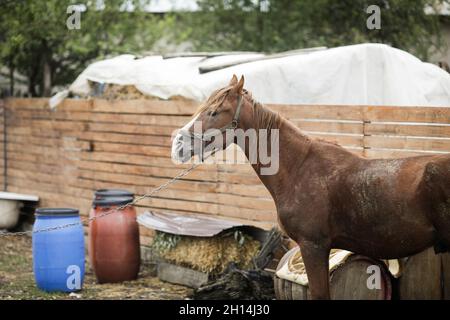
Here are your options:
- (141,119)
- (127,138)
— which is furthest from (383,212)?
(127,138)

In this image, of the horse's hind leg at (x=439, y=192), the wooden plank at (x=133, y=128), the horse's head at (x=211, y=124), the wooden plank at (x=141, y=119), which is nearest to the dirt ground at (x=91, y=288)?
the wooden plank at (x=133, y=128)

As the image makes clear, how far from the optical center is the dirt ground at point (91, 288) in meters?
9.06

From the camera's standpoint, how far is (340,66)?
1016cm

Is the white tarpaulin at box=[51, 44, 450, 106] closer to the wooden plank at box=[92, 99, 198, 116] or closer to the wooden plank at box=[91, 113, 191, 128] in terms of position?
the wooden plank at box=[92, 99, 198, 116]

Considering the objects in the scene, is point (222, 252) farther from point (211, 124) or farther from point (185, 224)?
point (211, 124)

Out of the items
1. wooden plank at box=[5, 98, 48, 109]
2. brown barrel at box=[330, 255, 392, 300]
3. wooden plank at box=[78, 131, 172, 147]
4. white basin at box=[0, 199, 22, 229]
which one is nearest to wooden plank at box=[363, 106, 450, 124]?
brown barrel at box=[330, 255, 392, 300]

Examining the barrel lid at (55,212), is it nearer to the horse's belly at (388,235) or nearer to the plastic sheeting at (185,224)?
the plastic sheeting at (185,224)

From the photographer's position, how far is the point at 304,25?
1656 cm

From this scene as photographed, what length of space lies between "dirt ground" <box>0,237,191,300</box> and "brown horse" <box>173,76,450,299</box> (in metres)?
3.10

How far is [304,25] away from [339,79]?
663 centimetres
